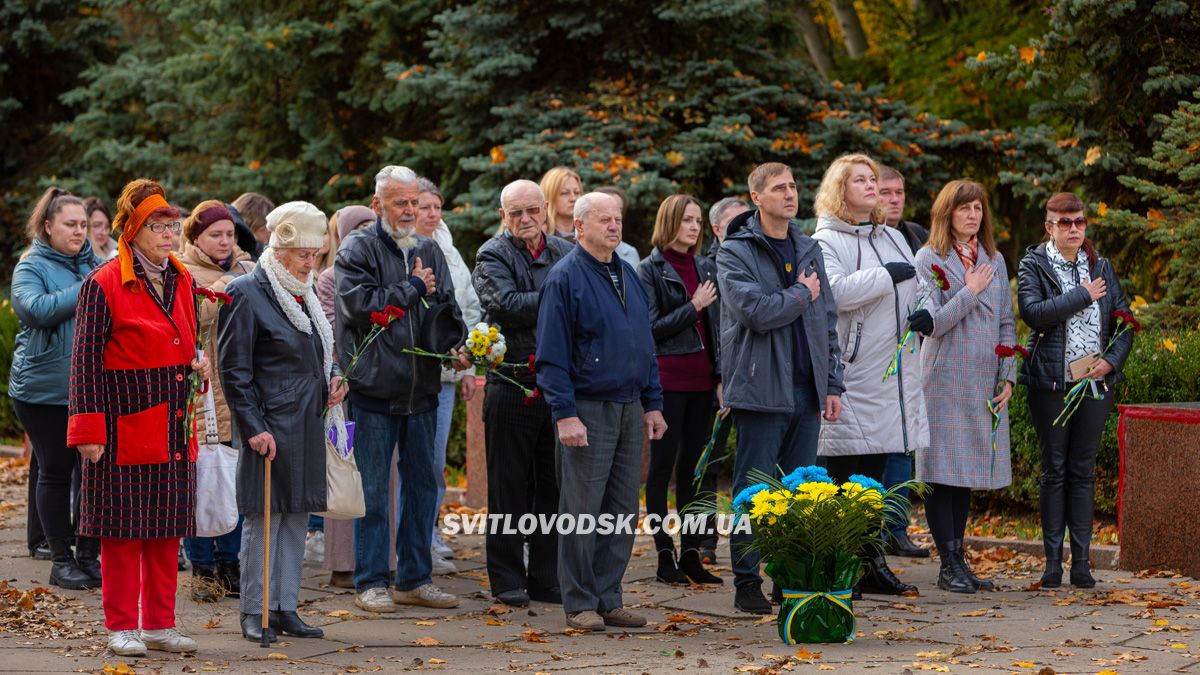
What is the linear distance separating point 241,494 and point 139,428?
2.13ft

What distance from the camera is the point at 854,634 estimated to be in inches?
272

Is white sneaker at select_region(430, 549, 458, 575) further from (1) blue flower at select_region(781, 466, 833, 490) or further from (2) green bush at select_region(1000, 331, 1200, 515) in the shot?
(2) green bush at select_region(1000, 331, 1200, 515)

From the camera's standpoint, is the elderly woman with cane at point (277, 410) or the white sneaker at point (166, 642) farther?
the elderly woman with cane at point (277, 410)

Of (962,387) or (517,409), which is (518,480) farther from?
(962,387)

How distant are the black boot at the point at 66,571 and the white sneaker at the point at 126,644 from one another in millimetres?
1833

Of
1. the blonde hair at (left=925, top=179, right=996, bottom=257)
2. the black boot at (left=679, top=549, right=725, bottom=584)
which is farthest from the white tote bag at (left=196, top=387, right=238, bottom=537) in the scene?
the blonde hair at (left=925, top=179, right=996, bottom=257)

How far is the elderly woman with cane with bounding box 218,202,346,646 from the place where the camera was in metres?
6.71

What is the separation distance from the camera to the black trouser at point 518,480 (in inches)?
309

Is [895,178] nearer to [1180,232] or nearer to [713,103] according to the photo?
[1180,232]

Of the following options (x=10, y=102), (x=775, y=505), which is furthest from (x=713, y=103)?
(x=10, y=102)

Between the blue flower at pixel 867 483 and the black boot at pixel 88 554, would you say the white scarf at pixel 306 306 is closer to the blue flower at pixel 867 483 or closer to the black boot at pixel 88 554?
the black boot at pixel 88 554

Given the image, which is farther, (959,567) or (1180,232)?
(1180,232)

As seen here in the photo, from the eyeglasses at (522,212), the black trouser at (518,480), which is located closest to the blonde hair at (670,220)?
the eyeglasses at (522,212)

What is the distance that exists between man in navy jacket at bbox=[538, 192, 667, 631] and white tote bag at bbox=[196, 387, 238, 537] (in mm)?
1543
